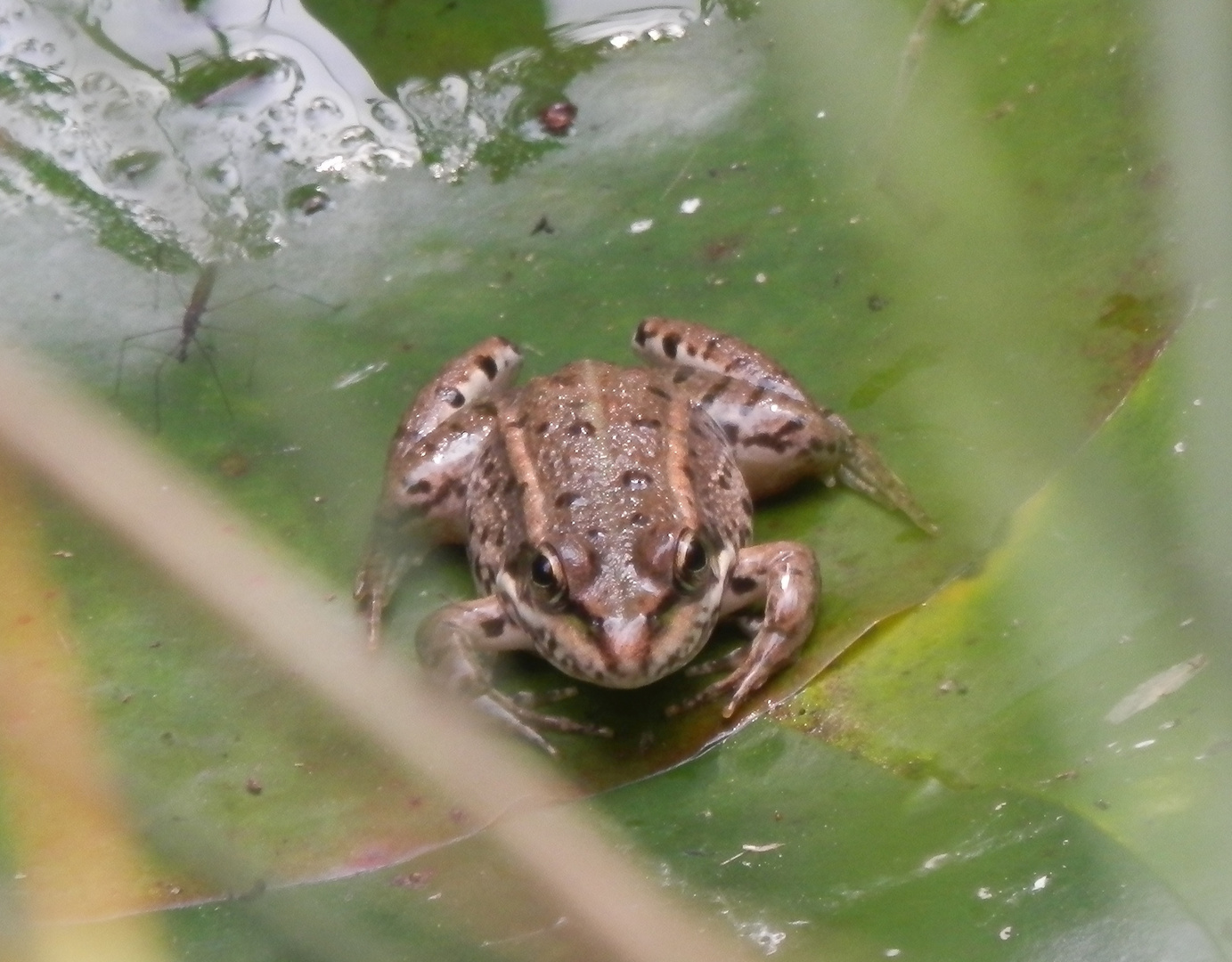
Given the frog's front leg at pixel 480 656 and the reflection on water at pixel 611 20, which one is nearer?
the frog's front leg at pixel 480 656

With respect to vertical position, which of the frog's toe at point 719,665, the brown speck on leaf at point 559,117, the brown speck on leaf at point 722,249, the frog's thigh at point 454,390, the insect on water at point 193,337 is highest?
the brown speck on leaf at point 559,117

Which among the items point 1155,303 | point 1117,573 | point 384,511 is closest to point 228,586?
point 384,511

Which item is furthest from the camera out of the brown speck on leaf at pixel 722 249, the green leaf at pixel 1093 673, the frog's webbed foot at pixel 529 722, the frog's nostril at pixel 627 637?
the brown speck on leaf at pixel 722 249

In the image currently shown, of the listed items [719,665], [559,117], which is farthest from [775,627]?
[559,117]

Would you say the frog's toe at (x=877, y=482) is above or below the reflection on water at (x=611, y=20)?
below

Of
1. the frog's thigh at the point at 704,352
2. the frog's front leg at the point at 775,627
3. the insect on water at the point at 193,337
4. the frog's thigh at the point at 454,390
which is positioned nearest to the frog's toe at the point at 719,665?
the frog's front leg at the point at 775,627

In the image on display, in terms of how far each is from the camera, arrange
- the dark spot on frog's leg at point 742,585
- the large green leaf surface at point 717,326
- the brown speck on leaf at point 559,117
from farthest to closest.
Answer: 1. the brown speck on leaf at point 559,117
2. the dark spot on frog's leg at point 742,585
3. the large green leaf surface at point 717,326

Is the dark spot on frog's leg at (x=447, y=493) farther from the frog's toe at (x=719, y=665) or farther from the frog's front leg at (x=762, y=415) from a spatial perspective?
the frog's toe at (x=719, y=665)

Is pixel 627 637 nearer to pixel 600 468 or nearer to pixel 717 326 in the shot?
pixel 600 468
